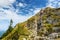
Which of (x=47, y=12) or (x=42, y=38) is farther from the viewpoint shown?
(x=47, y=12)

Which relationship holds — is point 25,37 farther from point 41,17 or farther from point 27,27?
point 41,17

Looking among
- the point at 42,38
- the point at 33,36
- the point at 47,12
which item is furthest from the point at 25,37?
the point at 47,12

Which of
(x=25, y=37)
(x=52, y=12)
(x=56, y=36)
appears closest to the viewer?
(x=56, y=36)

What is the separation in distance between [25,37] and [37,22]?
112ft

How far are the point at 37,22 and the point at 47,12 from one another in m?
18.9

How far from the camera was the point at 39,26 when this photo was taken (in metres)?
157

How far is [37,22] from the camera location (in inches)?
6624

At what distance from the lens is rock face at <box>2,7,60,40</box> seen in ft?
455

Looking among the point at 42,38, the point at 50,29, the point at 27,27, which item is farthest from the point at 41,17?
the point at 42,38

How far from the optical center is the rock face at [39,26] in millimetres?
138750

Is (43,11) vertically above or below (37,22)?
above

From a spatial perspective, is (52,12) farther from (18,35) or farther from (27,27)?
(18,35)

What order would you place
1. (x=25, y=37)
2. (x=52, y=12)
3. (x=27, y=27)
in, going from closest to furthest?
(x=25, y=37) → (x=27, y=27) → (x=52, y=12)

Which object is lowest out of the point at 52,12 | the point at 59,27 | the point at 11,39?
the point at 11,39
